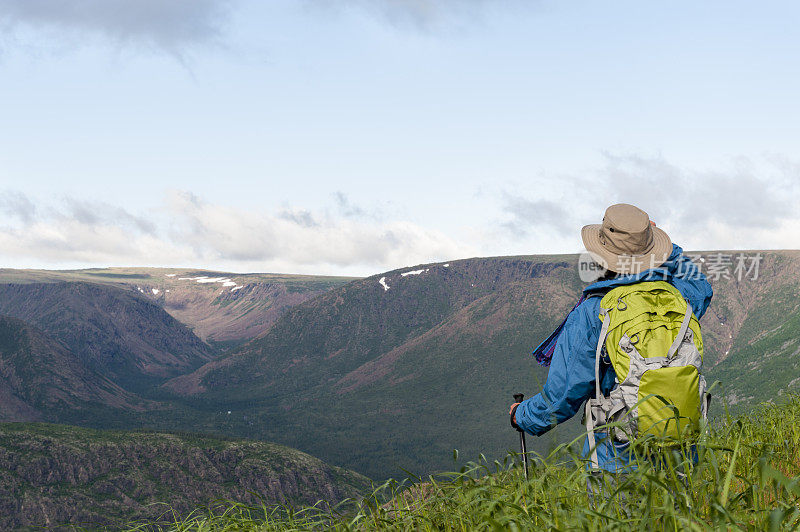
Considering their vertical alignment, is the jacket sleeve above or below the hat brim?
below

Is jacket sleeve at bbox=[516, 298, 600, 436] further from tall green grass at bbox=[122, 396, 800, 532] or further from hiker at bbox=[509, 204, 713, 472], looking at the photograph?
tall green grass at bbox=[122, 396, 800, 532]

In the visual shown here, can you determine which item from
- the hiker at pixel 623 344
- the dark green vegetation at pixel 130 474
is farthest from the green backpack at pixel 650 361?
the dark green vegetation at pixel 130 474

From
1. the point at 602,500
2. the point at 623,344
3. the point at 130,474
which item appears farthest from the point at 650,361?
the point at 130,474

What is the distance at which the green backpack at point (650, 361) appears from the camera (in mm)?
3299

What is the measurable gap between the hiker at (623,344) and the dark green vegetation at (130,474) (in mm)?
92306

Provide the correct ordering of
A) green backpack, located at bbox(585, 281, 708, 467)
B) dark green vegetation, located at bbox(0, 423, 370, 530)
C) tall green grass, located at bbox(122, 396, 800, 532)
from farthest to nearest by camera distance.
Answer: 1. dark green vegetation, located at bbox(0, 423, 370, 530)
2. green backpack, located at bbox(585, 281, 708, 467)
3. tall green grass, located at bbox(122, 396, 800, 532)

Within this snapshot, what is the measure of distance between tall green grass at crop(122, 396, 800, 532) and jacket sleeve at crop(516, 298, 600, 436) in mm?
Result: 381

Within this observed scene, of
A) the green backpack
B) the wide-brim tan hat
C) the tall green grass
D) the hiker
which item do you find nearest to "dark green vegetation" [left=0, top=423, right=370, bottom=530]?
the tall green grass

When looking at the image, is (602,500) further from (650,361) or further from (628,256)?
(628,256)

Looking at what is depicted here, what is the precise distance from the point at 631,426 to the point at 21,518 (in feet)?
360

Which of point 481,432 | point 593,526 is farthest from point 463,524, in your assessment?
point 481,432

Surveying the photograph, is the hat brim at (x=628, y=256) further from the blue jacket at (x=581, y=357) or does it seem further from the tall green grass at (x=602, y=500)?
the tall green grass at (x=602, y=500)

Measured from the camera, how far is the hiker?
3.37 meters

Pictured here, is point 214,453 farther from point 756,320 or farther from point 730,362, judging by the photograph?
point 756,320
